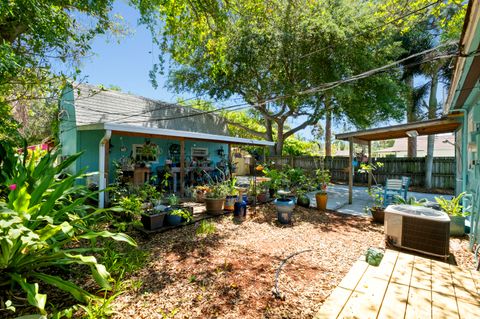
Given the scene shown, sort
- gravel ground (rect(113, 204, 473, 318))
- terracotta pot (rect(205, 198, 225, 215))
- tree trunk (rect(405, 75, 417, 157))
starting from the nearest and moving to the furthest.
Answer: gravel ground (rect(113, 204, 473, 318)) < terracotta pot (rect(205, 198, 225, 215)) < tree trunk (rect(405, 75, 417, 157))

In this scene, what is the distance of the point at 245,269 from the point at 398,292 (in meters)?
1.63

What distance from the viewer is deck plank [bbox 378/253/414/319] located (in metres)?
1.77

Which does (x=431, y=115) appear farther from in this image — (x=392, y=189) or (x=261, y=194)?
(x=261, y=194)

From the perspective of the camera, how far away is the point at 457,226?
171 inches

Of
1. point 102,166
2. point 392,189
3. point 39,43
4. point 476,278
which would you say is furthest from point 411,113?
point 39,43

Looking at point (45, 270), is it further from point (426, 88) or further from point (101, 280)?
point (426, 88)

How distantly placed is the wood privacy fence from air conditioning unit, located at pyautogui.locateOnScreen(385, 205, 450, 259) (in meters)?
6.46

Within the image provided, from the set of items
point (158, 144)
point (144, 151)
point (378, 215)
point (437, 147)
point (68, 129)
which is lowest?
point (378, 215)

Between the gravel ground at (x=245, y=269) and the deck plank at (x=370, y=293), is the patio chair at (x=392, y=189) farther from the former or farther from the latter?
the deck plank at (x=370, y=293)

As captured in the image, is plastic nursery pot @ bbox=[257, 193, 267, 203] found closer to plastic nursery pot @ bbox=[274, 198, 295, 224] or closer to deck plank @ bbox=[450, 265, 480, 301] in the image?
plastic nursery pot @ bbox=[274, 198, 295, 224]

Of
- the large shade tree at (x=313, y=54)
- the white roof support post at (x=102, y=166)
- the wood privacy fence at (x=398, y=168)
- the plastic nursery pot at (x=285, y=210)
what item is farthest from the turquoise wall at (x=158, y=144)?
the plastic nursery pot at (x=285, y=210)

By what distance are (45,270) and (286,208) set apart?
4048mm

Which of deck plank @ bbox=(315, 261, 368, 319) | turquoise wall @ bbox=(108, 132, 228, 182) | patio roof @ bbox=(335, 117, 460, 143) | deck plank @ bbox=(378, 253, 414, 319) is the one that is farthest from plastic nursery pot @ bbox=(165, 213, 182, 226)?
patio roof @ bbox=(335, 117, 460, 143)

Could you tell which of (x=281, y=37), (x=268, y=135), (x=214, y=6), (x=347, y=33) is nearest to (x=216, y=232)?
(x=214, y=6)
